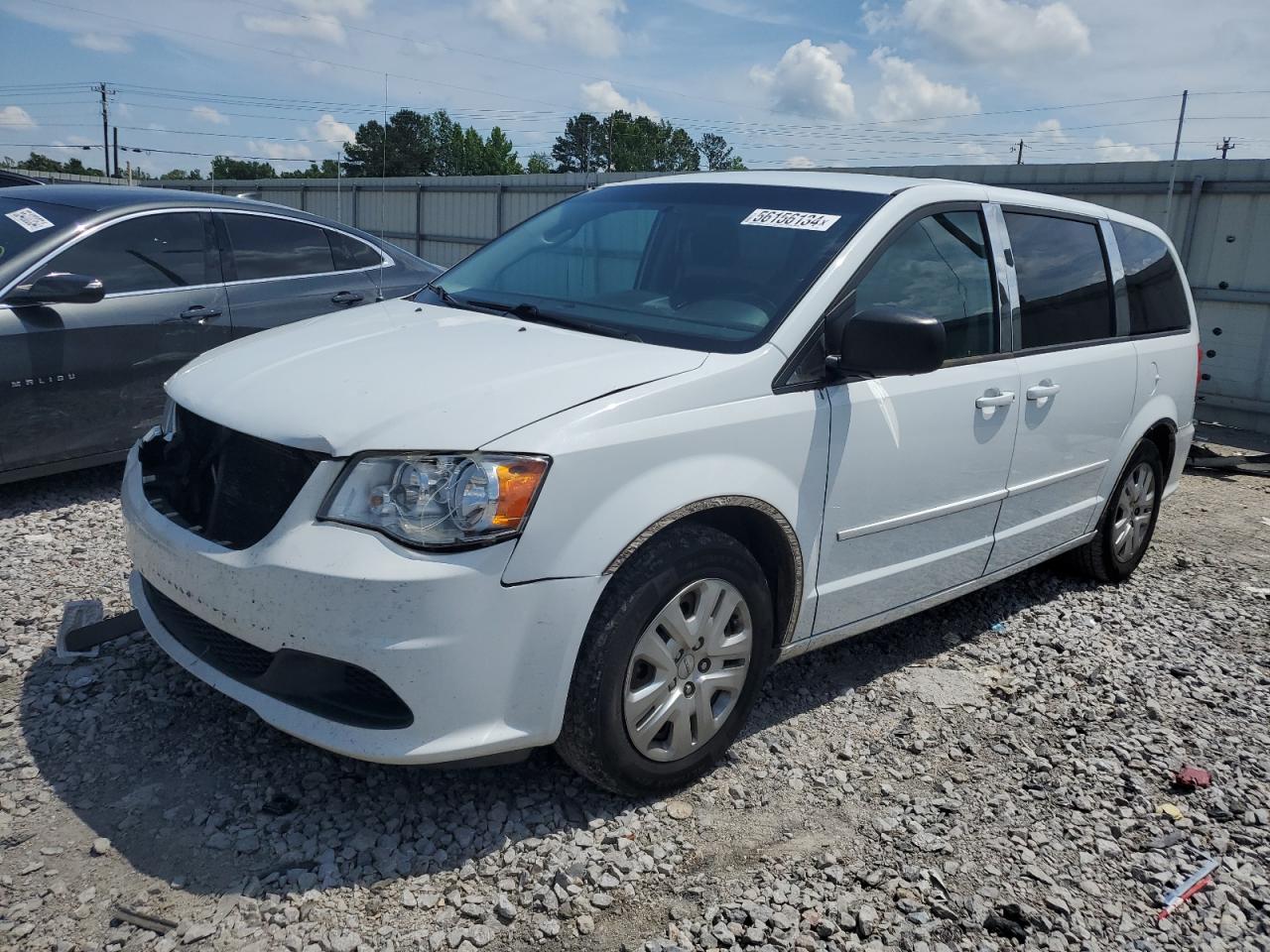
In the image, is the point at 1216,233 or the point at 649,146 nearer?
the point at 1216,233

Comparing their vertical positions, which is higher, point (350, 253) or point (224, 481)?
point (350, 253)

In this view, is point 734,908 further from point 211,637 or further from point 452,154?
point 452,154

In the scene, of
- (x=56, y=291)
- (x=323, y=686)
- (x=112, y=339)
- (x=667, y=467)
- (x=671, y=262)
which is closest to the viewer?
(x=323, y=686)

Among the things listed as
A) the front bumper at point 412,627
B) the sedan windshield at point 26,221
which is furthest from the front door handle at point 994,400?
the sedan windshield at point 26,221

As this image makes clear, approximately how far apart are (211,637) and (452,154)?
81.2m

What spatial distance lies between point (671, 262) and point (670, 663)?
4.93 feet

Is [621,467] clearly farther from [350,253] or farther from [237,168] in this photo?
[237,168]

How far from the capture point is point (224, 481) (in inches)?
112

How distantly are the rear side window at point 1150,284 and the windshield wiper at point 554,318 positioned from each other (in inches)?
115

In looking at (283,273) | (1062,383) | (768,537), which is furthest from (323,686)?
(283,273)

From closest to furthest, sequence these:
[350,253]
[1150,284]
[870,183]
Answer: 1. [870,183]
2. [1150,284]
3. [350,253]

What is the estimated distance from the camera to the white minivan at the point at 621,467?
8.34 ft

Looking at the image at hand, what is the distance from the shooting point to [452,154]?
79.1 m

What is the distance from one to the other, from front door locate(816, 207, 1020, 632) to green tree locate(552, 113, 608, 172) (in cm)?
6856
